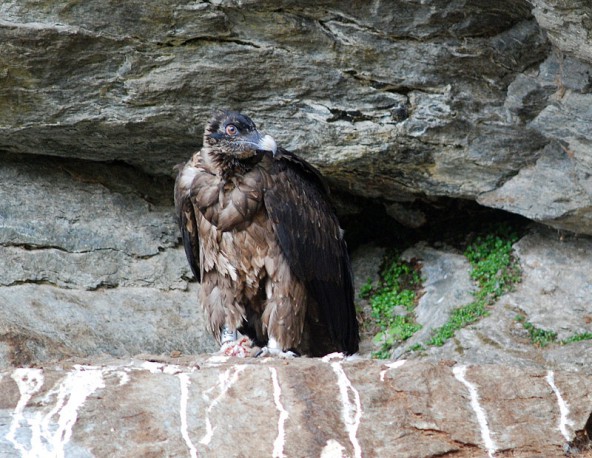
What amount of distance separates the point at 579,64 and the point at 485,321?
250cm

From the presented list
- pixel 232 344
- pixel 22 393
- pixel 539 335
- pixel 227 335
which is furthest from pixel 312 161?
pixel 22 393

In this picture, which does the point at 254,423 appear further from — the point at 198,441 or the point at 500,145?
the point at 500,145

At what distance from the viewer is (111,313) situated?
8516 millimetres

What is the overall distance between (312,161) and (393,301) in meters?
1.72

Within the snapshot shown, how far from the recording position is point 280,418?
201 inches

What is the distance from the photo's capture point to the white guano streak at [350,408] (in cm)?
506

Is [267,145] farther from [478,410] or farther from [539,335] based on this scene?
[539,335]

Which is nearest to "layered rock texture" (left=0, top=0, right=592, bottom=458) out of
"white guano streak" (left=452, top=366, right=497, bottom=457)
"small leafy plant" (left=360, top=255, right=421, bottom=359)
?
"white guano streak" (left=452, top=366, right=497, bottom=457)

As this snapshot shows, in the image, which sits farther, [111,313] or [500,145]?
[111,313]

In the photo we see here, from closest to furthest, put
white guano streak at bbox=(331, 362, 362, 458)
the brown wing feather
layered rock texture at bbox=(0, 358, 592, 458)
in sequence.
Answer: layered rock texture at bbox=(0, 358, 592, 458), white guano streak at bbox=(331, 362, 362, 458), the brown wing feather

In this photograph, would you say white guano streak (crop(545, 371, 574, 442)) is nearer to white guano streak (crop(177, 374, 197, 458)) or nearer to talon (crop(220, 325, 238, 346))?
white guano streak (crop(177, 374, 197, 458))

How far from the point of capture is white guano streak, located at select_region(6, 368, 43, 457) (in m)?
4.82

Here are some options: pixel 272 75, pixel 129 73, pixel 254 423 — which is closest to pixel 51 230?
pixel 129 73

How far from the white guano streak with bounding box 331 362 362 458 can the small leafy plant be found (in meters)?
3.50
